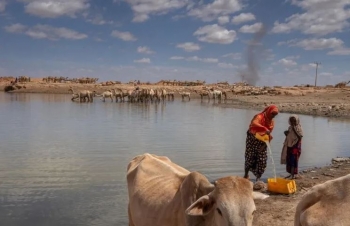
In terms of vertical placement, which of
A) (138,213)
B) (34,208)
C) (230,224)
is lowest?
(34,208)

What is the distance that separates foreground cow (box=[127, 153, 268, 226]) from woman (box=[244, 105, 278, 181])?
3.62 metres

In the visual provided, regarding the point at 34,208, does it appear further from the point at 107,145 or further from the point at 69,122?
the point at 69,122

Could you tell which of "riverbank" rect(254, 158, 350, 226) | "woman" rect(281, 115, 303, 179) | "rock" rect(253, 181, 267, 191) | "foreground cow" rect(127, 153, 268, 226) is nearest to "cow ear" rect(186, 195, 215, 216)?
"foreground cow" rect(127, 153, 268, 226)

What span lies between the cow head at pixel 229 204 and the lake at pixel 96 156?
4.34 meters

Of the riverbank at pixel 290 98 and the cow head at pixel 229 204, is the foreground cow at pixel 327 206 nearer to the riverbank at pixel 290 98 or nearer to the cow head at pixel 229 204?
the cow head at pixel 229 204

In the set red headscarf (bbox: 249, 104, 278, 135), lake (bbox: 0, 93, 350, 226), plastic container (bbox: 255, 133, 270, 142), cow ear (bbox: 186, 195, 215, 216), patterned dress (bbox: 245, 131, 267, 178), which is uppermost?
red headscarf (bbox: 249, 104, 278, 135)

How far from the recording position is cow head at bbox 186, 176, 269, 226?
3.24 m

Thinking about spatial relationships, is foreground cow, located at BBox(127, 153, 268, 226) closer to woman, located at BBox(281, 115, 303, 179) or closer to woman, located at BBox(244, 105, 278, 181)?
woman, located at BBox(244, 105, 278, 181)

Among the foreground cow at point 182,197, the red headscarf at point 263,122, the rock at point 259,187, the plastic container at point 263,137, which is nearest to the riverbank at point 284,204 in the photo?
the rock at point 259,187

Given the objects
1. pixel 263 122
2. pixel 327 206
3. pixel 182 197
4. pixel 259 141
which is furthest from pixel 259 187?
pixel 327 206

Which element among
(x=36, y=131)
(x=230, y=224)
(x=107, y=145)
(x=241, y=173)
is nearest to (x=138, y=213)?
(x=230, y=224)

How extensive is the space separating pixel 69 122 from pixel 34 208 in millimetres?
15414

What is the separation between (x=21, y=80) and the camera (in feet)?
273

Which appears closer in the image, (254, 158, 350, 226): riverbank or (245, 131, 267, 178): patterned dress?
(254, 158, 350, 226): riverbank
